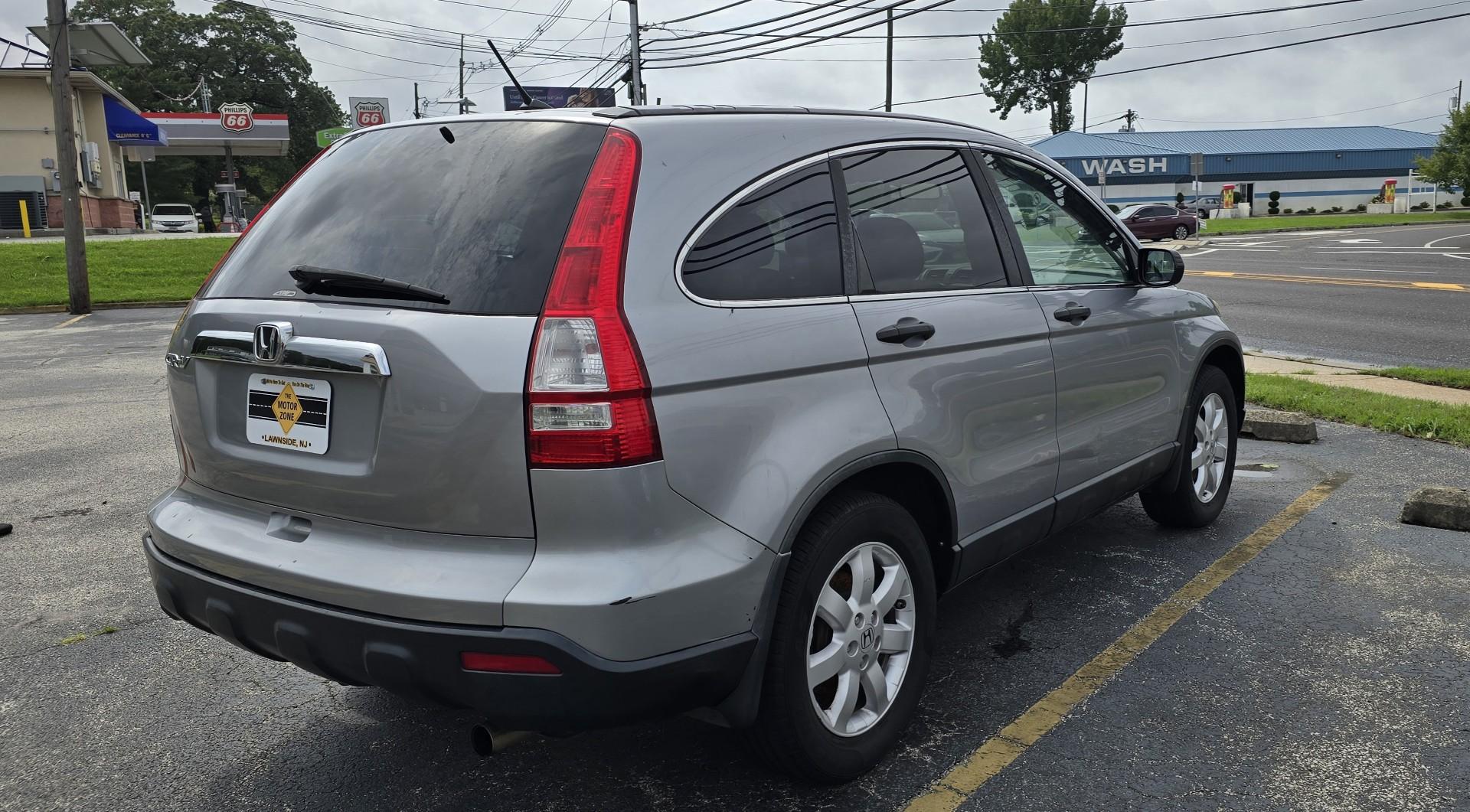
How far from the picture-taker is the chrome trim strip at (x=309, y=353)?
2521 mm

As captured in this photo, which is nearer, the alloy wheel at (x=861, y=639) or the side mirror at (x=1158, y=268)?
the alloy wheel at (x=861, y=639)

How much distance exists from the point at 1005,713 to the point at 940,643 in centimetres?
57

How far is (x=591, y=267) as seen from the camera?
2457 mm

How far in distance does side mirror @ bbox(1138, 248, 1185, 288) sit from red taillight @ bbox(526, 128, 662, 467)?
2.77 metres

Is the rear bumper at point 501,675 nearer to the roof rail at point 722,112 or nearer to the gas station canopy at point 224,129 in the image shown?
the roof rail at point 722,112

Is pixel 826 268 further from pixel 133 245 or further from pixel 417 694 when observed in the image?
pixel 133 245

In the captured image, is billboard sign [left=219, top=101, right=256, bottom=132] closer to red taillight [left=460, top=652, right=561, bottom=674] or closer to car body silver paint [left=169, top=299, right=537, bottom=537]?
car body silver paint [left=169, top=299, right=537, bottom=537]

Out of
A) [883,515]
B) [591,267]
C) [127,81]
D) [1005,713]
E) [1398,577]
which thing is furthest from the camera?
[127,81]

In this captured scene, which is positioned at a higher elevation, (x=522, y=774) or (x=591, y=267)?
(x=591, y=267)

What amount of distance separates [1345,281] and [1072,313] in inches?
758

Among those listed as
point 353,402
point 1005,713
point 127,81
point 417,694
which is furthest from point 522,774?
point 127,81

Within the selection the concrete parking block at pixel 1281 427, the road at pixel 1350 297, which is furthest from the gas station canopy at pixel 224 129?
the concrete parking block at pixel 1281 427

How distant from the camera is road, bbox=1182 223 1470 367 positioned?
40.1 feet

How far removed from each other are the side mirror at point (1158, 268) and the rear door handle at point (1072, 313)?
63cm
